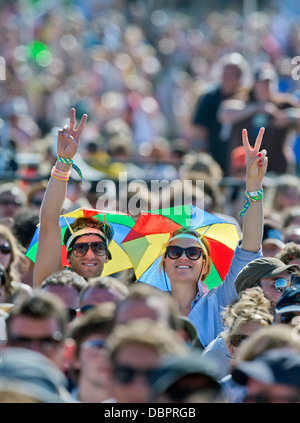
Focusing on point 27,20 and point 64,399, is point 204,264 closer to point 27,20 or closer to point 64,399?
point 64,399

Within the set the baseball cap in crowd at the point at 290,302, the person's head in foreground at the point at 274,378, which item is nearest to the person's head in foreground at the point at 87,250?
the baseball cap in crowd at the point at 290,302

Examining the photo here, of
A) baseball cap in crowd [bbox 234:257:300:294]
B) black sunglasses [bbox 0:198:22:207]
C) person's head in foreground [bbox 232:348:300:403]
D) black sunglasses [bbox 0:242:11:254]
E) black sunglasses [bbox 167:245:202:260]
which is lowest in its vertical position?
person's head in foreground [bbox 232:348:300:403]

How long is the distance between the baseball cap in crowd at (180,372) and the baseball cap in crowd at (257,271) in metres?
2.02

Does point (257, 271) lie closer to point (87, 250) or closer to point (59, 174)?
point (87, 250)

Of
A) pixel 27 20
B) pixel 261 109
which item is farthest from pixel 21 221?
pixel 27 20

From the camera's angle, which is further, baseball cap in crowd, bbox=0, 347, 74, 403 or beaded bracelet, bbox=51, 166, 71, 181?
beaded bracelet, bbox=51, 166, 71, 181

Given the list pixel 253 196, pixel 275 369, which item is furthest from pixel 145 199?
pixel 275 369

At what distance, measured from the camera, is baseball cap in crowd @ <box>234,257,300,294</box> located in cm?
521

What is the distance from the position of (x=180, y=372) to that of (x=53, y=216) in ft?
8.63

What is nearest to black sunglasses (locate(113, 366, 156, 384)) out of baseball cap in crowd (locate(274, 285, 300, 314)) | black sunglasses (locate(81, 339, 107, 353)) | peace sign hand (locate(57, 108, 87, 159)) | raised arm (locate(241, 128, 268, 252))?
black sunglasses (locate(81, 339, 107, 353))

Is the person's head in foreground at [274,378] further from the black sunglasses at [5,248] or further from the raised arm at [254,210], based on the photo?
the black sunglasses at [5,248]

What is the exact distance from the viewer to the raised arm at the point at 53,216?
5555 millimetres

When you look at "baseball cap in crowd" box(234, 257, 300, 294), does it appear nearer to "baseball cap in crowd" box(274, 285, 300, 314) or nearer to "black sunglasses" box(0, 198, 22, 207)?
"baseball cap in crowd" box(274, 285, 300, 314)

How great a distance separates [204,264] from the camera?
572cm
